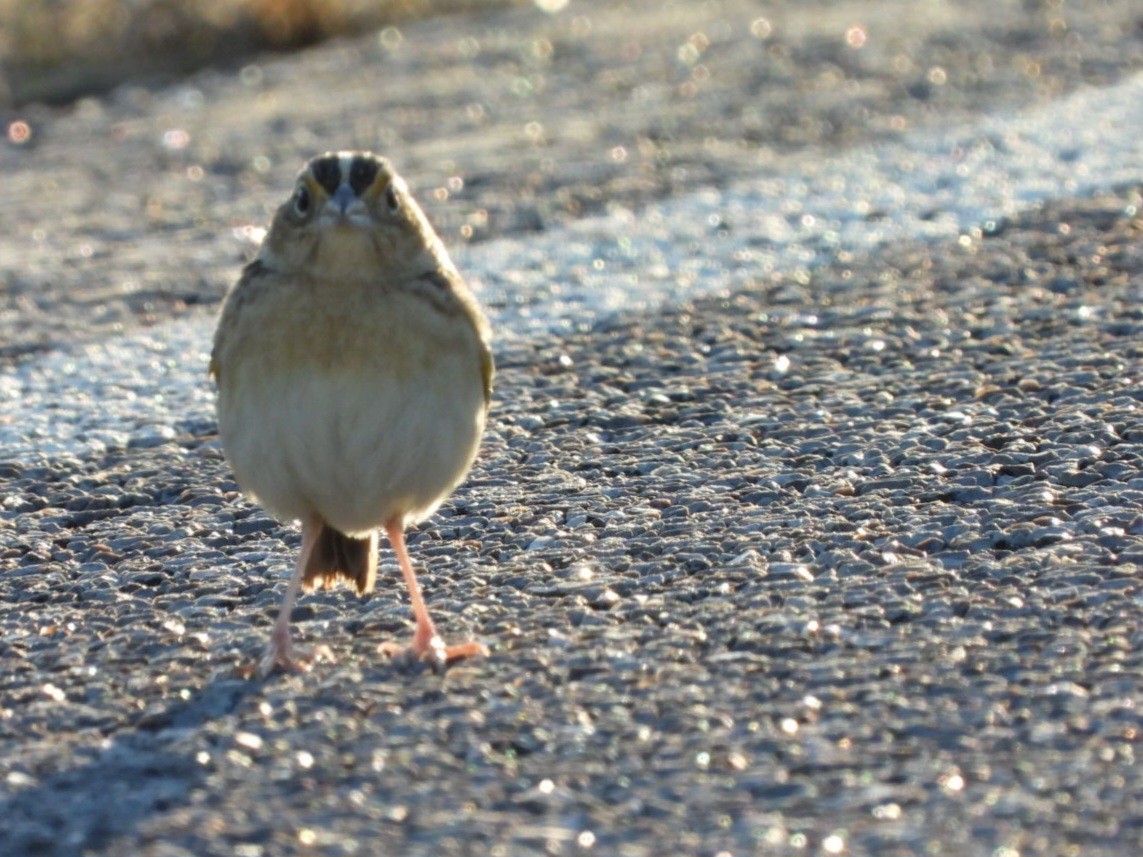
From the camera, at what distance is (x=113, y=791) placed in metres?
3.81

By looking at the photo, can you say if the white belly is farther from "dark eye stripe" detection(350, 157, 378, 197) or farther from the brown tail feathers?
"dark eye stripe" detection(350, 157, 378, 197)

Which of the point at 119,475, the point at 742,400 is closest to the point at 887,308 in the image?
the point at 742,400

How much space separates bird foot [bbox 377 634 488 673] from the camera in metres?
4.43

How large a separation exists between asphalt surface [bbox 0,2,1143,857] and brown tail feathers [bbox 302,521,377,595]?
0.10 meters

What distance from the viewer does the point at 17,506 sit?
19.1 feet

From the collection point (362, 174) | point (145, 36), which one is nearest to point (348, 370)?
point (362, 174)

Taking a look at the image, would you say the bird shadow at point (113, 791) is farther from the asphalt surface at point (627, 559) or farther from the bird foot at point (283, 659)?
the bird foot at point (283, 659)

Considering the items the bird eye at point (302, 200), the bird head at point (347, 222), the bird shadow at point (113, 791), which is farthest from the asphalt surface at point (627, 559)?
the bird eye at point (302, 200)

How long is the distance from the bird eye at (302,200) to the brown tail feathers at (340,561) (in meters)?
0.78

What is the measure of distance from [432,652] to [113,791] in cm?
88

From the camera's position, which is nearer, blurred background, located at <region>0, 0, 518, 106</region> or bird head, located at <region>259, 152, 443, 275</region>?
bird head, located at <region>259, 152, 443, 275</region>

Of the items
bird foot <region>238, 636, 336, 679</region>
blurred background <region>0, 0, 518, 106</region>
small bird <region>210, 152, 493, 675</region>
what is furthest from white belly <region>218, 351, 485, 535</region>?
blurred background <region>0, 0, 518, 106</region>

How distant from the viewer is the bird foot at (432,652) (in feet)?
14.5

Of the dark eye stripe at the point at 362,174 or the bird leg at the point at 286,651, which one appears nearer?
the bird leg at the point at 286,651
